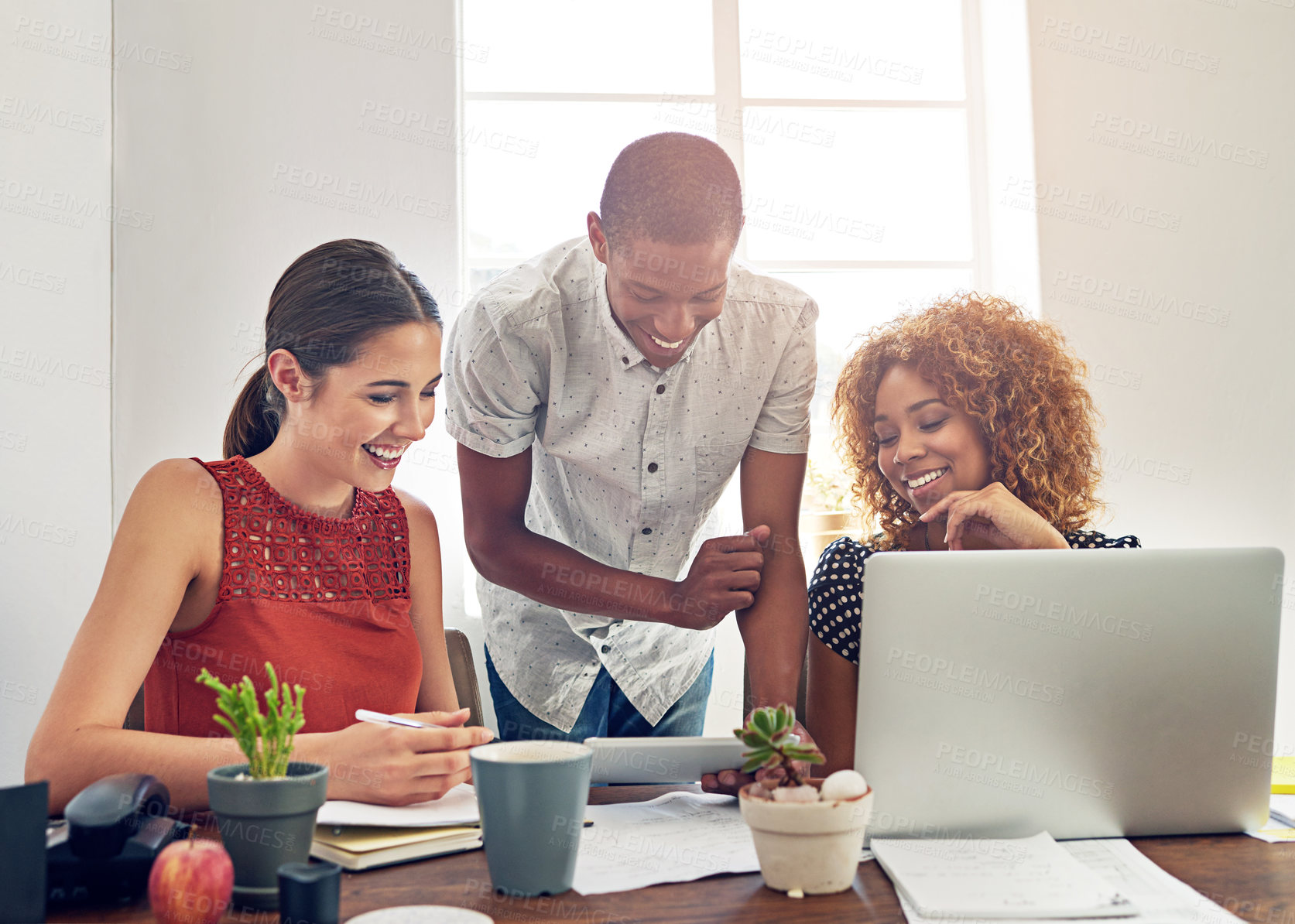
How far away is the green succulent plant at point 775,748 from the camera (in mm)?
787

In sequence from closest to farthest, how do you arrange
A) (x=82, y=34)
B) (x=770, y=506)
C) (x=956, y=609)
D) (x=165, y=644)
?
(x=956, y=609), (x=165, y=644), (x=770, y=506), (x=82, y=34)

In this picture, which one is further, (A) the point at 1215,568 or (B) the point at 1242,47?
(B) the point at 1242,47

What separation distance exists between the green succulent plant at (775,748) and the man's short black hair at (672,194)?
0.79 meters

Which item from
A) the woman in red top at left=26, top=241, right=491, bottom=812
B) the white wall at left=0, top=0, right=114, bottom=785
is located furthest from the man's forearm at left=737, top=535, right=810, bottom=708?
the white wall at left=0, top=0, right=114, bottom=785

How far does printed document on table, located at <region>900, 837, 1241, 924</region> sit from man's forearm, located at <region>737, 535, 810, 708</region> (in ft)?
1.91

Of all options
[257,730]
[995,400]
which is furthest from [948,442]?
[257,730]

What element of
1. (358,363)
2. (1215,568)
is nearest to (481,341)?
(358,363)

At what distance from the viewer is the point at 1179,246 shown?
9.43ft

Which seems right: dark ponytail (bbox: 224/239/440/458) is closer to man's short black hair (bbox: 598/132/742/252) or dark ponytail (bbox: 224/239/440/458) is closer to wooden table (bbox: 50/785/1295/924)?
man's short black hair (bbox: 598/132/742/252)

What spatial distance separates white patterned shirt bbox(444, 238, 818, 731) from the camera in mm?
1647

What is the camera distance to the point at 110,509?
2527 millimetres

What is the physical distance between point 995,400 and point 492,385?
33.2 inches

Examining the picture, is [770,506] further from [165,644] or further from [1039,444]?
[165,644]

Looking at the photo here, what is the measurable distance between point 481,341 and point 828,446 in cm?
165
